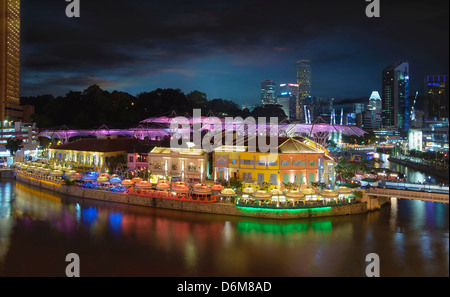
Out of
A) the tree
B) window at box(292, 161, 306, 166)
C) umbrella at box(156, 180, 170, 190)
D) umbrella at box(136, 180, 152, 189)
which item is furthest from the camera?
the tree

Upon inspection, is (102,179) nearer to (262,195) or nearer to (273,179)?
(273,179)

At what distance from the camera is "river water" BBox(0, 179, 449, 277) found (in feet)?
56.4

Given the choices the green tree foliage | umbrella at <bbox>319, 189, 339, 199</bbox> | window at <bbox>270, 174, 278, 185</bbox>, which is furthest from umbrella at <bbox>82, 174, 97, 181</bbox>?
the green tree foliage

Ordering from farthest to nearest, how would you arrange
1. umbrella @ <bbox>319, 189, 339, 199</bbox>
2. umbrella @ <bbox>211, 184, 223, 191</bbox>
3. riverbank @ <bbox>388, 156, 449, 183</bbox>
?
riverbank @ <bbox>388, 156, 449, 183</bbox> < umbrella @ <bbox>211, 184, 223, 191</bbox> < umbrella @ <bbox>319, 189, 339, 199</bbox>

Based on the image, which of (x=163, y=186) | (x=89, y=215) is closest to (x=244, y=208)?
(x=163, y=186)

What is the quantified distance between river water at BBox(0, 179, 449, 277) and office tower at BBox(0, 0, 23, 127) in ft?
159

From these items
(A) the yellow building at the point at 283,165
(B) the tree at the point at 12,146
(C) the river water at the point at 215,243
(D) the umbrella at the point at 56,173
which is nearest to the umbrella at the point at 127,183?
(C) the river water at the point at 215,243

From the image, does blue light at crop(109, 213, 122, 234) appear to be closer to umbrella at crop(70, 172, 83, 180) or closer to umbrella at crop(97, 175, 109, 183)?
umbrella at crop(97, 175, 109, 183)

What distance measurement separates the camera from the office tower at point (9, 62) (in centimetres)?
6900

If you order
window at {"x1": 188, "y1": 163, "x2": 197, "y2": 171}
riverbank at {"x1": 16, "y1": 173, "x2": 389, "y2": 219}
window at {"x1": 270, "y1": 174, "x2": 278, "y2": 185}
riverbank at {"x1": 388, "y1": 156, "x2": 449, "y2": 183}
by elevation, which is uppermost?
window at {"x1": 188, "y1": 163, "x2": 197, "y2": 171}

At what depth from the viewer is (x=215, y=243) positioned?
19969 millimetres

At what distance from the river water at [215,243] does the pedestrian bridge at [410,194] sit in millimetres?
1361

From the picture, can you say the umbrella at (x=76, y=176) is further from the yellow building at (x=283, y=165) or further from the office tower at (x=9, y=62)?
the office tower at (x=9, y=62)

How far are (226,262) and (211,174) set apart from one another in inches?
573
